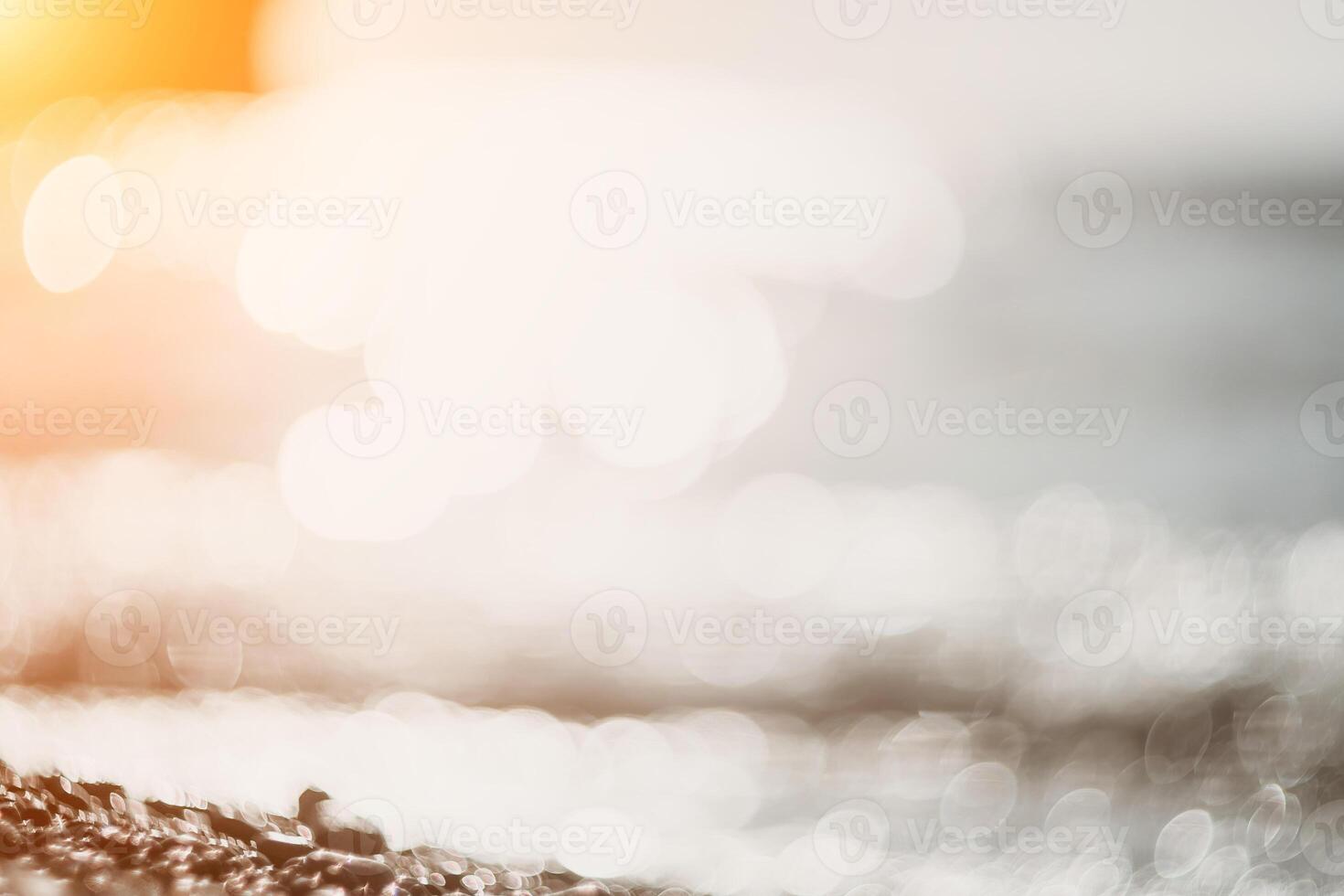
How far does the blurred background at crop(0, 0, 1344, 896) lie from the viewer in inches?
37.7

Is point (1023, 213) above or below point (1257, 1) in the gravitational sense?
below

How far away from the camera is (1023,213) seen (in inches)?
38.1

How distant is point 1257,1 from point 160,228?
1224 mm

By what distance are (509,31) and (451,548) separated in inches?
22.2

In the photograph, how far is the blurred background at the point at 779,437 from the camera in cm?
96

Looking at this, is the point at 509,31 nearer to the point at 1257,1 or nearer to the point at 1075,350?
the point at 1075,350

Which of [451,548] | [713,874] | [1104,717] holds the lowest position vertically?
[713,874]

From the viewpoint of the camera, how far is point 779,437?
0.97m

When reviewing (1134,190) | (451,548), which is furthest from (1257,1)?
(451,548)

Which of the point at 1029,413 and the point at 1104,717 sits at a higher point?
the point at 1029,413

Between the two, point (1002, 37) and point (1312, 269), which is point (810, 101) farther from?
point (1312, 269)

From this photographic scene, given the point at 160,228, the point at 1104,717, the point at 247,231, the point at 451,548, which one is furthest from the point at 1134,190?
the point at 160,228

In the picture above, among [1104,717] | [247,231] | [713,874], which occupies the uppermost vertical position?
[247,231]

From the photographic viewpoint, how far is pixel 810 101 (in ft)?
3.19
